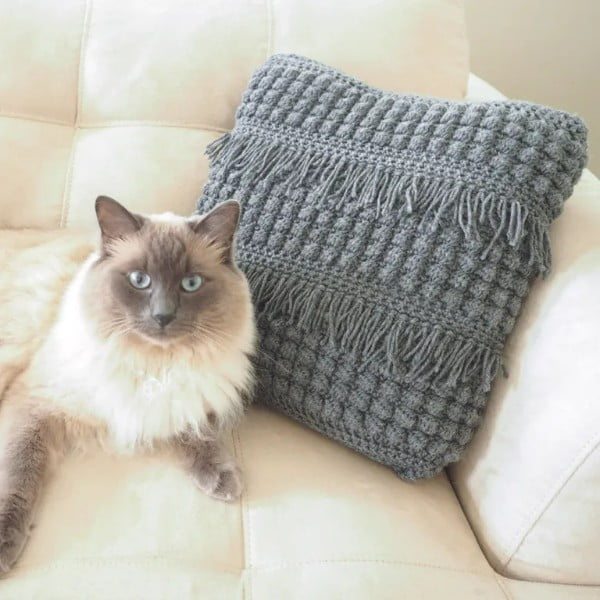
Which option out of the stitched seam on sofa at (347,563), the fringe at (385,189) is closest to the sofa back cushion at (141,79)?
the fringe at (385,189)

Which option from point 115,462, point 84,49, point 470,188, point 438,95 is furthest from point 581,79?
point 115,462

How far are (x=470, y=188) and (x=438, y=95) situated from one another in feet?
1.57

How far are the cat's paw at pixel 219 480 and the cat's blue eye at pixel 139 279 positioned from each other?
34 cm

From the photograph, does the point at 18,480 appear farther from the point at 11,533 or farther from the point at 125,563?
the point at 125,563

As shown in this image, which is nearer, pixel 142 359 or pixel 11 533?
pixel 11 533

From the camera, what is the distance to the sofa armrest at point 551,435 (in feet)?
3.25

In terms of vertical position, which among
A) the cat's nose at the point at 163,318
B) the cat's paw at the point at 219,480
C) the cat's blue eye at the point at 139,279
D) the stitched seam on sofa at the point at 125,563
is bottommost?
the stitched seam on sofa at the point at 125,563

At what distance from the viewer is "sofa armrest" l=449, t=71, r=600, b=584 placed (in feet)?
3.25

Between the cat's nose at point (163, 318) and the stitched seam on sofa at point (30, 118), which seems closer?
the cat's nose at point (163, 318)

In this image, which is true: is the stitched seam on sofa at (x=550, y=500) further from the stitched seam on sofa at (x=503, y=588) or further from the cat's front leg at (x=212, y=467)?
the cat's front leg at (x=212, y=467)

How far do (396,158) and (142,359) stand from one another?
1.97 feet

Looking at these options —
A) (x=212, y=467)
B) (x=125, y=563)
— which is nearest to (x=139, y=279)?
(x=212, y=467)

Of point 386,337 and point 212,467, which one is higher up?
point 386,337

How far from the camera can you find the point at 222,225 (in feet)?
3.67
